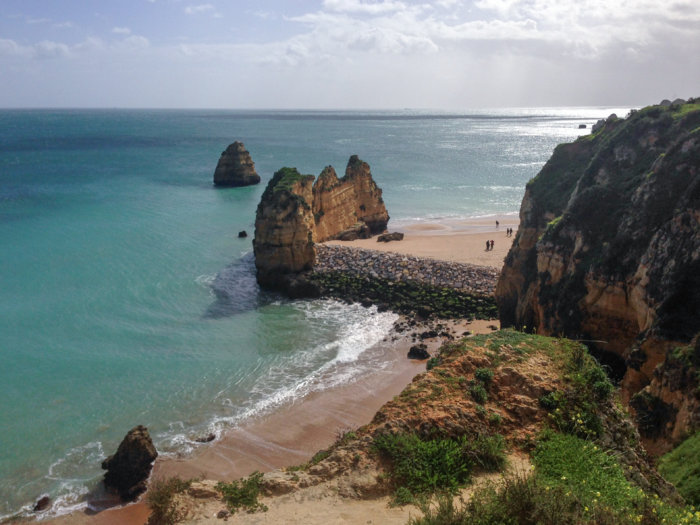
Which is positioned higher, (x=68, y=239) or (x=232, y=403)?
(x=68, y=239)

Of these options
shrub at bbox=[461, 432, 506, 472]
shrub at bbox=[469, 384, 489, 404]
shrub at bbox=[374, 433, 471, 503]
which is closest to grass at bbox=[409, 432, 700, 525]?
shrub at bbox=[374, 433, 471, 503]

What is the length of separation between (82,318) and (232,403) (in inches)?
528

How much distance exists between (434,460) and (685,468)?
581 centimetres

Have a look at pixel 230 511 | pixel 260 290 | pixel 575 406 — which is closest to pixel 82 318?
pixel 260 290

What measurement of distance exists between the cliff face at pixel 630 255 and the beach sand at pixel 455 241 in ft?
39.6

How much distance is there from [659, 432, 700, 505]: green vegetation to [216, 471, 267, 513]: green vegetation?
29.2ft

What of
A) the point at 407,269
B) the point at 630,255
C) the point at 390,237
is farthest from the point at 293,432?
the point at 390,237

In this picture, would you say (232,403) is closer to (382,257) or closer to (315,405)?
(315,405)

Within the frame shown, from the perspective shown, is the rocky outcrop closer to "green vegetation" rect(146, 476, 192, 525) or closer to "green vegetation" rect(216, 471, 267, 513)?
"green vegetation" rect(146, 476, 192, 525)

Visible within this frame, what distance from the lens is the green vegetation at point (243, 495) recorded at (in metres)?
10.5

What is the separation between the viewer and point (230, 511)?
10539 mm

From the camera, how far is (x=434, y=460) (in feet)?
33.4

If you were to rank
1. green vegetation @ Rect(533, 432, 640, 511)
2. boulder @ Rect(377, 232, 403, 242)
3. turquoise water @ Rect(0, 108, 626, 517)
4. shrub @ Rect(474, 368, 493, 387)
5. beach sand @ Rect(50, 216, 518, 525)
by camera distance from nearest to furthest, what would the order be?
green vegetation @ Rect(533, 432, 640, 511), shrub @ Rect(474, 368, 493, 387), beach sand @ Rect(50, 216, 518, 525), turquoise water @ Rect(0, 108, 626, 517), boulder @ Rect(377, 232, 403, 242)

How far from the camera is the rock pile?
34375 millimetres
